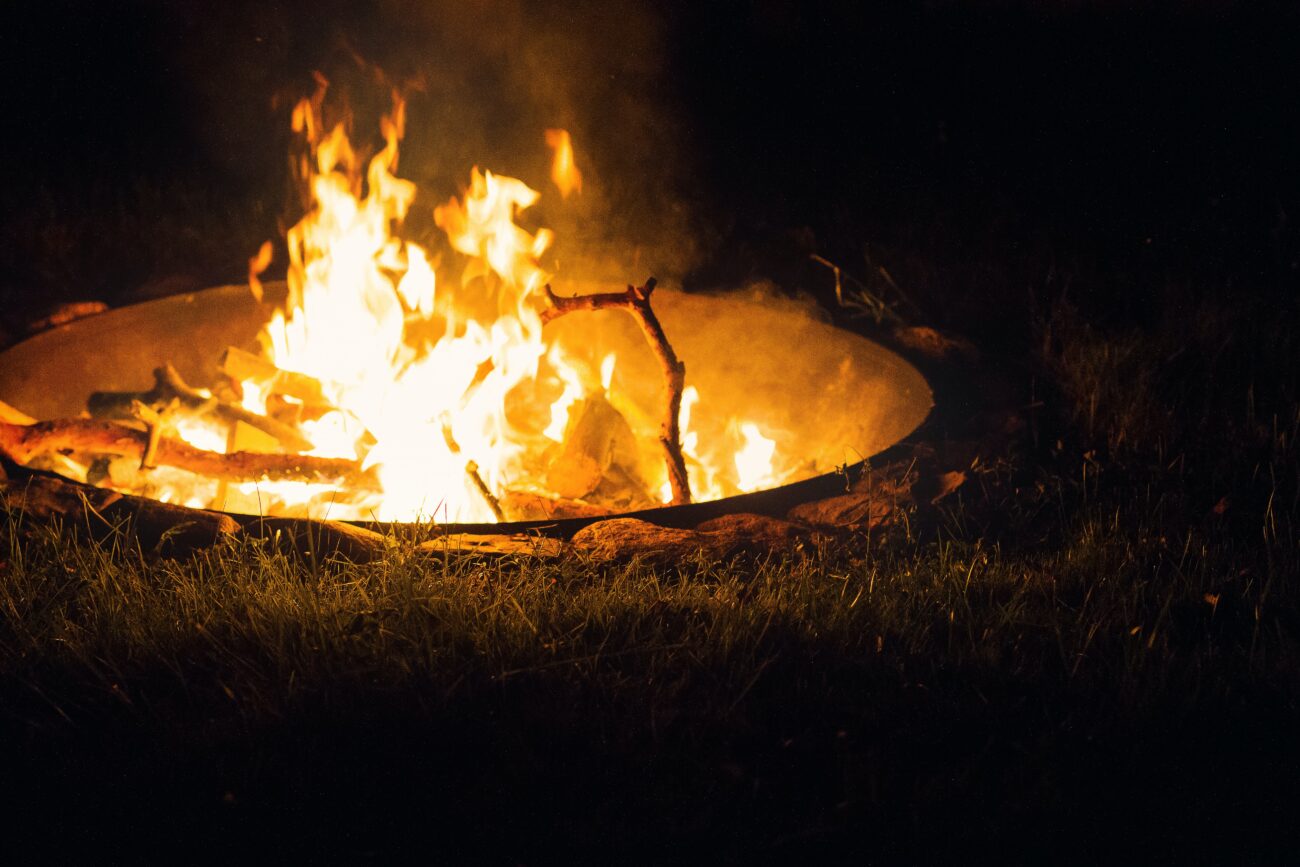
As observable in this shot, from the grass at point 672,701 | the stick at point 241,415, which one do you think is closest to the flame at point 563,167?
the stick at point 241,415

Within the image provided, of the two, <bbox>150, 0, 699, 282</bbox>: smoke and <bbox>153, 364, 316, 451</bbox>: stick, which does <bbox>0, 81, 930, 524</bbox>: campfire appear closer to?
<bbox>153, 364, 316, 451</bbox>: stick

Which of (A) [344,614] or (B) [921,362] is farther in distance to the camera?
(B) [921,362]

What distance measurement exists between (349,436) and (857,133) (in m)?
4.37

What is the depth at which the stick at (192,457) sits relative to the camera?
3.30 meters

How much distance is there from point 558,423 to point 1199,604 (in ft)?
8.05

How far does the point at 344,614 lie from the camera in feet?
7.74

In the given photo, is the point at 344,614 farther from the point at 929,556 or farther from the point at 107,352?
the point at 107,352

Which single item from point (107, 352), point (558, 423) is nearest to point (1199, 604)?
point (558, 423)

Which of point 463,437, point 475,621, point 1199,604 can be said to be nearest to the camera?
point 475,621

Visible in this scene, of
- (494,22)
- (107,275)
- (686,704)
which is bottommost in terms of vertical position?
(686,704)

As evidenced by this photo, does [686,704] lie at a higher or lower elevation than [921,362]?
lower

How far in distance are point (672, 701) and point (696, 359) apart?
2.55m

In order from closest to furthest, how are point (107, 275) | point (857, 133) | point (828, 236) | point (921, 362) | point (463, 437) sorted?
point (463, 437)
point (921, 362)
point (107, 275)
point (828, 236)
point (857, 133)

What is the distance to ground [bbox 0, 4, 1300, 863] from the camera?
1.87 metres
